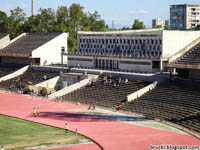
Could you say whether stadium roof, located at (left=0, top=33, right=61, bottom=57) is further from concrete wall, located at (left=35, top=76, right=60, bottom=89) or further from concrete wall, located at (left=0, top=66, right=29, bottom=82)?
concrete wall, located at (left=35, top=76, right=60, bottom=89)

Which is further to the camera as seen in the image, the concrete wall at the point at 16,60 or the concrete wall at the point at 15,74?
the concrete wall at the point at 16,60

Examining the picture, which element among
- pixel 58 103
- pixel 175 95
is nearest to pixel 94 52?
pixel 58 103

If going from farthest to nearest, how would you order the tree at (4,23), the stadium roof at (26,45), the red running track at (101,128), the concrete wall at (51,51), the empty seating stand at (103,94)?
the tree at (4,23), the stadium roof at (26,45), the concrete wall at (51,51), the empty seating stand at (103,94), the red running track at (101,128)

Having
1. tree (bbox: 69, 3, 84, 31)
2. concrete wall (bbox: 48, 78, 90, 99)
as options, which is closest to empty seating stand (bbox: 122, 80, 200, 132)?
concrete wall (bbox: 48, 78, 90, 99)

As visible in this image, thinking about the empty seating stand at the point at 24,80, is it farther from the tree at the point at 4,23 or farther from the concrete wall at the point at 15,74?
the tree at the point at 4,23

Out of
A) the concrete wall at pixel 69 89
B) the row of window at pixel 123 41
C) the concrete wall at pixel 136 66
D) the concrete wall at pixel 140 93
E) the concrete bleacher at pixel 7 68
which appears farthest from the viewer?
the concrete bleacher at pixel 7 68

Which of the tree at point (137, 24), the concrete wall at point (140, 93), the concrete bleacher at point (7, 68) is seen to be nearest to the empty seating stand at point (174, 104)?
the concrete wall at point (140, 93)

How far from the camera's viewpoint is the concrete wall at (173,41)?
78.1 meters

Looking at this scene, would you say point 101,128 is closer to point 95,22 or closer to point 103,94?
point 103,94

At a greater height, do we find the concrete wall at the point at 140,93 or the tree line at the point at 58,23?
the tree line at the point at 58,23

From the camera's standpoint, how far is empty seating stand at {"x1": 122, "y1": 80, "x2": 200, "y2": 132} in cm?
5303

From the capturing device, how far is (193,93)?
5984 cm

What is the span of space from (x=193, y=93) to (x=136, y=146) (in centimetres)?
1986

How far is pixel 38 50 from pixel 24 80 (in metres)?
12.4
